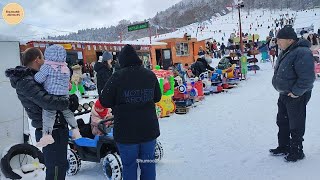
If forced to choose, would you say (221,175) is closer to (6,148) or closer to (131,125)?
(131,125)

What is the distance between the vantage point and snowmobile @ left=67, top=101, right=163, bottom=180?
3.81 metres

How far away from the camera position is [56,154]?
9.45ft

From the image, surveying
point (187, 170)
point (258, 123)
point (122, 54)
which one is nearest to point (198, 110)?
point (258, 123)

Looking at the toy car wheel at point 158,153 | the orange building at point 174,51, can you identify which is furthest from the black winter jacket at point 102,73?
the orange building at point 174,51

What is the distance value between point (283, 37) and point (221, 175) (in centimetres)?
183

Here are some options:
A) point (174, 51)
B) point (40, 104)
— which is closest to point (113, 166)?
point (40, 104)

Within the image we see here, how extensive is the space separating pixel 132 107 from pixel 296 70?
217 centimetres

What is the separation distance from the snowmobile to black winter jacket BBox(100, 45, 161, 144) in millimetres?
998

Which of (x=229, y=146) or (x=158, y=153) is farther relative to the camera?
(x=229, y=146)

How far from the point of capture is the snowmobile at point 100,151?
12.5 feet

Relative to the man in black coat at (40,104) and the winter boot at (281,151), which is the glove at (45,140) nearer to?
the man in black coat at (40,104)

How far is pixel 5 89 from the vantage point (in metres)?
4.59

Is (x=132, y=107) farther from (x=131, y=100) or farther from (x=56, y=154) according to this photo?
(x=56, y=154)

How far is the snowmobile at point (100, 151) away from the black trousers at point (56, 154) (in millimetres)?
923
